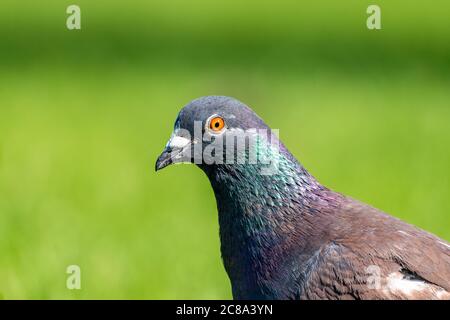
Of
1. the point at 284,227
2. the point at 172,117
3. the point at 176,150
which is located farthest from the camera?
the point at 172,117

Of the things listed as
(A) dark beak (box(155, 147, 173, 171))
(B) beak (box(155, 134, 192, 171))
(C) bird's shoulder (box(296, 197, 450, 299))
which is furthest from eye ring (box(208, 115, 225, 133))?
(C) bird's shoulder (box(296, 197, 450, 299))

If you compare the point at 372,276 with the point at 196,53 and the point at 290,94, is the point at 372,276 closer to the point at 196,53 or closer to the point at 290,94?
the point at 290,94

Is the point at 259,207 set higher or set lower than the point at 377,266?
higher

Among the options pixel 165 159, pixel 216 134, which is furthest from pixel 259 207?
pixel 165 159

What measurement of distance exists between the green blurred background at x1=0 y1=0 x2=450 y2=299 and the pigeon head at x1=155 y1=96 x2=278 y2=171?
2.18 meters

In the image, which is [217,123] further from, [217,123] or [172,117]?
[172,117]

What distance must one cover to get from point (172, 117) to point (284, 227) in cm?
665

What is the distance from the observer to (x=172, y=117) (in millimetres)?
12250

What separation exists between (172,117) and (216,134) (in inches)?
256

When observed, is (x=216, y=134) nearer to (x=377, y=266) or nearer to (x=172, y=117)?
(x=377, y=266)

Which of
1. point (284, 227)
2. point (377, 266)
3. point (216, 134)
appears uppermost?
point (216, 134)

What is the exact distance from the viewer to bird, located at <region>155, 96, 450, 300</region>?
17.5 ft

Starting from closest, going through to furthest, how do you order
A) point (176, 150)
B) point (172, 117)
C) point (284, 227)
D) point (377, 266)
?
point (377, 266) < point (284, 227) < point (176, 150) < point (172, 117)

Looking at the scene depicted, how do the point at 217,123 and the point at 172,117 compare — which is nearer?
the point at 217,123
